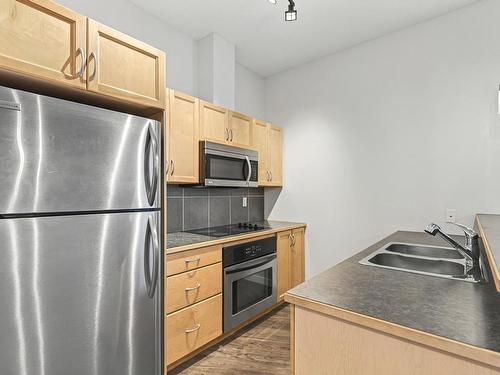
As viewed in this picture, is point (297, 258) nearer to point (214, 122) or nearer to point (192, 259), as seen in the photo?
point (192, 259)

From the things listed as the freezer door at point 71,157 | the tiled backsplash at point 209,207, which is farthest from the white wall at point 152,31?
the freezer door at point 71,157

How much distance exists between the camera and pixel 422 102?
2.67 metres

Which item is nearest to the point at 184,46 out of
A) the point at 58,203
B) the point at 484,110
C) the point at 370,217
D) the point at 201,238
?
the point at 201,238

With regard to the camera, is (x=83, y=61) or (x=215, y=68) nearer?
(x=83, y=61)

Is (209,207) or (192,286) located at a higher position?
(209,207)

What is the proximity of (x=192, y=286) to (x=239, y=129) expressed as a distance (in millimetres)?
1617

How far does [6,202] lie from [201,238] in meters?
1.36

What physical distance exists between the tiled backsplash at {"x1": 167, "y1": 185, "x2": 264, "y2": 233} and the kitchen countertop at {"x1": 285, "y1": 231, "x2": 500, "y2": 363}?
5.56ft

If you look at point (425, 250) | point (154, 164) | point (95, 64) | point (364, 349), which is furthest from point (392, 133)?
point (95, 64)

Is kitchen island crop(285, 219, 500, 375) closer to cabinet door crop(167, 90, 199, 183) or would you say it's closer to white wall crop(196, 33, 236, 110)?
cabinet door crop(167, 90, 199, 183)

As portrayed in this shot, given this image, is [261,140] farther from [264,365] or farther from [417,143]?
[264,365]

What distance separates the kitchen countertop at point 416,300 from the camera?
2.71ft

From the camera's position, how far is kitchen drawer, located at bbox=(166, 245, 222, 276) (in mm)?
1957

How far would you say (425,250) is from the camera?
2053 mm
